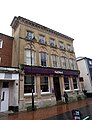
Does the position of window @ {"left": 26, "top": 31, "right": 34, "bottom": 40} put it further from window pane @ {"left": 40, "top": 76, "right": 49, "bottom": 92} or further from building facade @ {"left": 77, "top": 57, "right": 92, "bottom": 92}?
building facade @ {"left": 77, "top": 57, "right": 92, "bottom": 92}

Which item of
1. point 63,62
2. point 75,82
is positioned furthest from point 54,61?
point 75,82

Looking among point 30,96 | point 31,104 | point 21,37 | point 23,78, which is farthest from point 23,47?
point 31,104

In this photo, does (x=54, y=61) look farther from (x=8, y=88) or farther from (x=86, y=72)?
(x=86, y=72)

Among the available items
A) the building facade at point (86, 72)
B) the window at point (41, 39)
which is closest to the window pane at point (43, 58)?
the window at point (41, 39)

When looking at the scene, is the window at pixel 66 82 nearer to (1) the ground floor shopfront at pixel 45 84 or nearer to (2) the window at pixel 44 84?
(1) the ground floor shopfront at pixel 45 84

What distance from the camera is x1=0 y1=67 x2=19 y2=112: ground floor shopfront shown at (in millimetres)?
11328

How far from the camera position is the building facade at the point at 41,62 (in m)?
13.2

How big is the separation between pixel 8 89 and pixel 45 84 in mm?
4919

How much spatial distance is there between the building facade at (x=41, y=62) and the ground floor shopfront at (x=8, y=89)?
598mm

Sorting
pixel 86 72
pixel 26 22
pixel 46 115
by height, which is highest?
pixel 26 22

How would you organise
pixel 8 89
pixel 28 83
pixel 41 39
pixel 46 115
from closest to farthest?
pixel 46 115 → pixel 8 89 → pixel 28 83 → pixel 41 39

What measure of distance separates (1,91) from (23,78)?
2682mm

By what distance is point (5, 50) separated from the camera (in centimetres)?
1535

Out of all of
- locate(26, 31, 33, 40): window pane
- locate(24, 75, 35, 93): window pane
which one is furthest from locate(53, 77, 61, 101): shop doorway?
locate(26, 31, 33, 40): window pane
